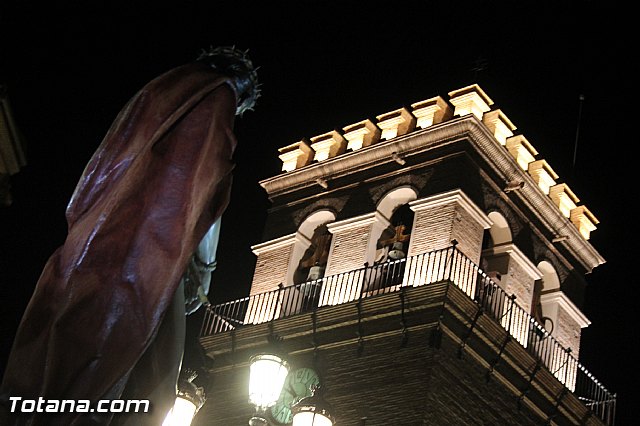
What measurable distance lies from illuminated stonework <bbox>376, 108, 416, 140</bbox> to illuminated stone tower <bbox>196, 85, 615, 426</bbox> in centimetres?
4

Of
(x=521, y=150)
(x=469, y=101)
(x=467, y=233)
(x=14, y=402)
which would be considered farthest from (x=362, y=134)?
(x=14, y=402)

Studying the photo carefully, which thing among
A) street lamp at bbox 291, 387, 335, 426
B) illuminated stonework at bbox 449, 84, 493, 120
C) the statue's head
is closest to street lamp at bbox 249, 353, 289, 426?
street lamp at bbox 291, 387, 335, 426

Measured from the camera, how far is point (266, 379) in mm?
12242

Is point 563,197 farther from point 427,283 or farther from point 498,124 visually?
point 427,283

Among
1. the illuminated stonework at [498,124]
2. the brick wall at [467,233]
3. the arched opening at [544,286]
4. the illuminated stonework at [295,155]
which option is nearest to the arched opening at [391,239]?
the brick wall at [467,233]

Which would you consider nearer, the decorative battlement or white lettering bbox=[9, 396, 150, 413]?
white lettering bbox=[9, 396, 150, 413]

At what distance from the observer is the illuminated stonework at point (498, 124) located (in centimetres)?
2333

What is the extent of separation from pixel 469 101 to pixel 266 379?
1213cm

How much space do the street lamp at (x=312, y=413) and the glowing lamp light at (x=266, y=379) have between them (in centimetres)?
33

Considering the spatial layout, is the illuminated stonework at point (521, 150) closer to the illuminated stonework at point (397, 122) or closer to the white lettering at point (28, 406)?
the illuminated stonework at point (397, 122)

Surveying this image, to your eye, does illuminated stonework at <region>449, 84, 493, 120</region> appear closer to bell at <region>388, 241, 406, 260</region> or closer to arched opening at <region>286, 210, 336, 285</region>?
bell at <region>388, 241, 406, 260</region>

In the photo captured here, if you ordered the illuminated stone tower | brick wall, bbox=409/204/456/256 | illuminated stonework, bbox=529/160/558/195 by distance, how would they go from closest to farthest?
the illuminated stone tower < brick wall, bbox=409/204/456/256 < illuminated stonework, bbox=529/160/558/195

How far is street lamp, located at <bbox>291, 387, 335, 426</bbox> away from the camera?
38.3 ft

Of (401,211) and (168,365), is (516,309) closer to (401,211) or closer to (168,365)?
(401,211)
